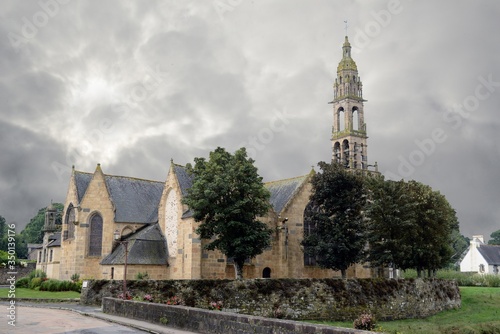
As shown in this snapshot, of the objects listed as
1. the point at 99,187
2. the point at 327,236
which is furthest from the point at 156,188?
→ the point at 327,236

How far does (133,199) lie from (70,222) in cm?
706

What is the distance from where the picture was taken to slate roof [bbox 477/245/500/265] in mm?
95812

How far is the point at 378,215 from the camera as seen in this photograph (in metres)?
45.9

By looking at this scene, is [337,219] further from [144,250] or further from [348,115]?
[348,115]

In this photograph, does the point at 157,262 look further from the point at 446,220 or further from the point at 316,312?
the point at 446,220

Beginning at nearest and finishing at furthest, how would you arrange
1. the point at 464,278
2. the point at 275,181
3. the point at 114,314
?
the point at 114,314 → the point at 275,181 → the point at 464,278

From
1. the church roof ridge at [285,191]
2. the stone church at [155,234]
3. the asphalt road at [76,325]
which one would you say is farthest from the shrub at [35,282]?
the asphalt road at [76,325]

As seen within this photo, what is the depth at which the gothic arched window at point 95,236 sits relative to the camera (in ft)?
168

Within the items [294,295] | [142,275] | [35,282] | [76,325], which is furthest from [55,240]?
[76,325]

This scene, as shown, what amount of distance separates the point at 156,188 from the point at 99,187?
24.7 feet

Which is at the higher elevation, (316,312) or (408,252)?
(408,252)

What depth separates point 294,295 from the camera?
34.9 metres

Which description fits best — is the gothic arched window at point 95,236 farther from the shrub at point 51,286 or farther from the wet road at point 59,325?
the wet road at point 59,325

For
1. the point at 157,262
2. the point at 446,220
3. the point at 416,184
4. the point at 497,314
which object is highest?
the point at 416,184
